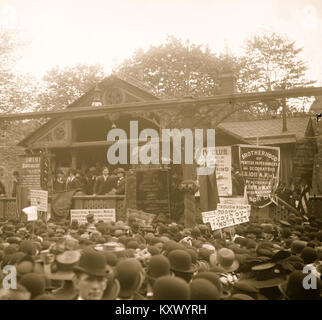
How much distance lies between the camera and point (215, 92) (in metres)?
40.1

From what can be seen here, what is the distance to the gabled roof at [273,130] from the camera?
2134 cm

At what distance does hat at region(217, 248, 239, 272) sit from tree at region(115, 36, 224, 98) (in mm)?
38660

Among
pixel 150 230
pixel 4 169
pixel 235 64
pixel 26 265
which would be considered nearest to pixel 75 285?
pixel 26 265

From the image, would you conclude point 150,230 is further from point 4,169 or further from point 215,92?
point 215,92

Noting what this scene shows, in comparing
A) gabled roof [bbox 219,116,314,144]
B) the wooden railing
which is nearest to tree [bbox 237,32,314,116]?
gabled roof [bbox 219,116,314,144]

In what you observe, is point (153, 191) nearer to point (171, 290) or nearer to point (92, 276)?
point (92, 276)

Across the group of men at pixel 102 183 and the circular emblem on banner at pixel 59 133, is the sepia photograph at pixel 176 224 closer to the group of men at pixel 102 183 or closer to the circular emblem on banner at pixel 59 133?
the group of men at pixel 102 183

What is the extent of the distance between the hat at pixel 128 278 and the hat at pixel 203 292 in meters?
0.36

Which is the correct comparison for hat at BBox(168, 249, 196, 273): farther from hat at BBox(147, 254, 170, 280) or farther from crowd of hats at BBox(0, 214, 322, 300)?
hat at BBox(147, 254, 170, 280)

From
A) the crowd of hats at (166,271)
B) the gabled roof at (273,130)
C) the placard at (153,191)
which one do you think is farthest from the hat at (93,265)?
the gabled roof at (273,130)

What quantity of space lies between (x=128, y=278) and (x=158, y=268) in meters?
0.24
